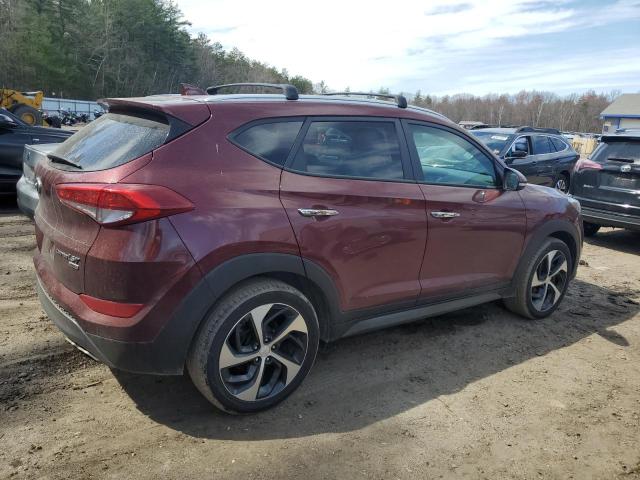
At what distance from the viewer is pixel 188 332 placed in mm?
2570

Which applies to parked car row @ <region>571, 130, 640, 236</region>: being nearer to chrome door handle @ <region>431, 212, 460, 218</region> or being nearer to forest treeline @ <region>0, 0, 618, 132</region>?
chrome door handle @ <region>431, 212, 460, 218</region>

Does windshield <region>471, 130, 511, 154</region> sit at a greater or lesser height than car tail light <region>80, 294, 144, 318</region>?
greater

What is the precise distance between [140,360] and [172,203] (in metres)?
0.81

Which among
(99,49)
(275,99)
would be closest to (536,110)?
(99,49)

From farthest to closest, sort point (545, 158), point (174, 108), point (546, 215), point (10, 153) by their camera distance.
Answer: point (545, 158)
point (10, 153)
point (546, 215)
point (174, 108)

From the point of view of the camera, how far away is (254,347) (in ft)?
9.37

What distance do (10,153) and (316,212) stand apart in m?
6.49

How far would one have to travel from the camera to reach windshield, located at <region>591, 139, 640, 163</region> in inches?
291

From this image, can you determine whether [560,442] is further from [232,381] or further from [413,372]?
[232,381]

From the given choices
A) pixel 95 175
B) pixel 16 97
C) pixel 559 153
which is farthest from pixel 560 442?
pixel 16 97

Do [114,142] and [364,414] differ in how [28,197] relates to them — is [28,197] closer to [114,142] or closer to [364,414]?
[114,142]

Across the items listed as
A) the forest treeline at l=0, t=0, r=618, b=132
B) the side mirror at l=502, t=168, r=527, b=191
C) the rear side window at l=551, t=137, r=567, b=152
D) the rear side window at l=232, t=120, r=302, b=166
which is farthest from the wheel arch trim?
the forest treeline at l=0, t=0, r=618, b=132

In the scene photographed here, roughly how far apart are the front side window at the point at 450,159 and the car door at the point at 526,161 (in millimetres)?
6353

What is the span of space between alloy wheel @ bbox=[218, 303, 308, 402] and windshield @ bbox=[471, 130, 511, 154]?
8.24 metres
